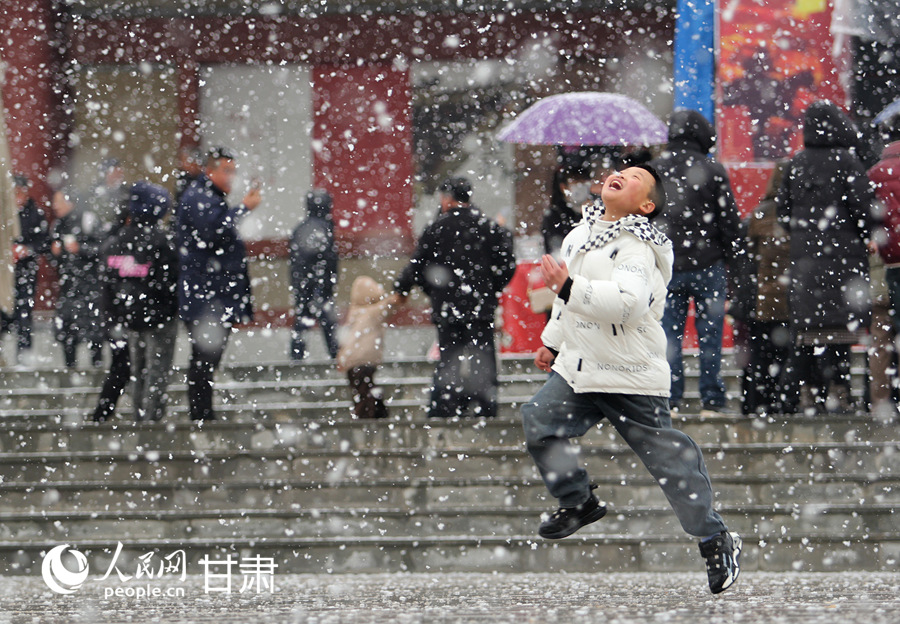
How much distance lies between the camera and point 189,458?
793 cm

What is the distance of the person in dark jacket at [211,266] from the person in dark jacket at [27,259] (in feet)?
14.3

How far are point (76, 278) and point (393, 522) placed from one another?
5.97 m

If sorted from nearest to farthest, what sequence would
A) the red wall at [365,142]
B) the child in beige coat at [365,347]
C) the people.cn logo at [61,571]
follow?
1. the people.cn logo at [61,571]
2. the child in beige coat at [365,347]
3. the red wall at [365,142]

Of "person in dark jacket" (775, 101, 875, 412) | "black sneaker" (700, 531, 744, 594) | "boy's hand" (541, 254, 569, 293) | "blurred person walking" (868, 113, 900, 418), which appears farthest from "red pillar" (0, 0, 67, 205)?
"black sneaker" (700, 531, 744, 594)

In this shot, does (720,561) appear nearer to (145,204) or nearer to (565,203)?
(565,203)

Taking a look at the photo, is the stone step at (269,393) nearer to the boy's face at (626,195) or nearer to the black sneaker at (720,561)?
the black sneaker at (720,561)

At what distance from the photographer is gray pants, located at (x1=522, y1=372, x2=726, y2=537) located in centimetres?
527

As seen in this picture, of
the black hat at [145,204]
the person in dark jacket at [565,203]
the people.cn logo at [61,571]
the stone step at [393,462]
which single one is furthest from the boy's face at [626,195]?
the black hat at [145,204]

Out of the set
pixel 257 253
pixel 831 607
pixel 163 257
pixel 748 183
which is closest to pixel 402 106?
pixel 257 253

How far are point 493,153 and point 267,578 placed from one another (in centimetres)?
1049

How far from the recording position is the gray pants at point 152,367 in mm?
8906

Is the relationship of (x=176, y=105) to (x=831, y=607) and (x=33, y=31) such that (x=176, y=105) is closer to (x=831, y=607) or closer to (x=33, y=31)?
(x=33, y=31)

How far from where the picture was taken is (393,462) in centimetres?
785

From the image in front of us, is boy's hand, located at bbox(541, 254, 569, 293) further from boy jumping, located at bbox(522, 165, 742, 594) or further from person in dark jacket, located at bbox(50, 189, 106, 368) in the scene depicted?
person in dark jacket, located at bbox(50, 189, 106, 368)
